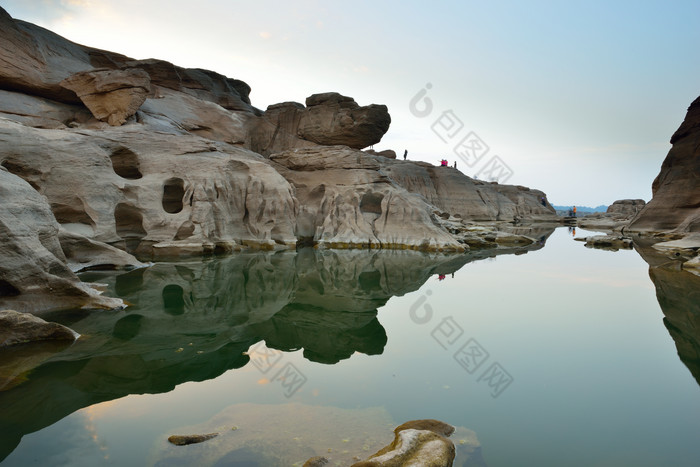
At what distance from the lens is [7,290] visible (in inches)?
249

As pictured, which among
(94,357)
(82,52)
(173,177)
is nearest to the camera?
(94,357)

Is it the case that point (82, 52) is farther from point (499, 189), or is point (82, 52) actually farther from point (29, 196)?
point (499, 189)

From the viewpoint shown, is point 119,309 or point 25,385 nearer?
point 25,385

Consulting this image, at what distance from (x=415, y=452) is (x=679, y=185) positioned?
97.2 feet

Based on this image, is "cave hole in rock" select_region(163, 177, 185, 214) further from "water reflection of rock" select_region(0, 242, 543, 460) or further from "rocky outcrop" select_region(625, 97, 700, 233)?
"rocky outcrop" select_region(625, 97, 700, 233)

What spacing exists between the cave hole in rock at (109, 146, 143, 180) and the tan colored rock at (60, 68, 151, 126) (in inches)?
161

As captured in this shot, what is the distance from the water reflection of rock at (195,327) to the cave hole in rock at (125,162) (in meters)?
5.20

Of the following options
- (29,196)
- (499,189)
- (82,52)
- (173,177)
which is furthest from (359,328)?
(499,189)

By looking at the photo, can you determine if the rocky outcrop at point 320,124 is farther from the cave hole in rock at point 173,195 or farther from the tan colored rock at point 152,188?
the cave hole in rock at point 173,195

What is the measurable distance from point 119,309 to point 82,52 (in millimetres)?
22757

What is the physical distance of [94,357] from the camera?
17.5ft

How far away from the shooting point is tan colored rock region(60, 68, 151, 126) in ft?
62.6

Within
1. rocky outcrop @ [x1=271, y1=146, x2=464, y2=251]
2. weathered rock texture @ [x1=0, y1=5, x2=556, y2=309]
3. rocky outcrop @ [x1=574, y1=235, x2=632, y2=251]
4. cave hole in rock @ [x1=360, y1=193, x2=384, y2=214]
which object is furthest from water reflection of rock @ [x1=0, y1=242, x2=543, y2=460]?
rocky outcrop @ [x1=574, y1=235, x2=632, y2=251]

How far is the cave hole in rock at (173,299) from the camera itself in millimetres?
7906
